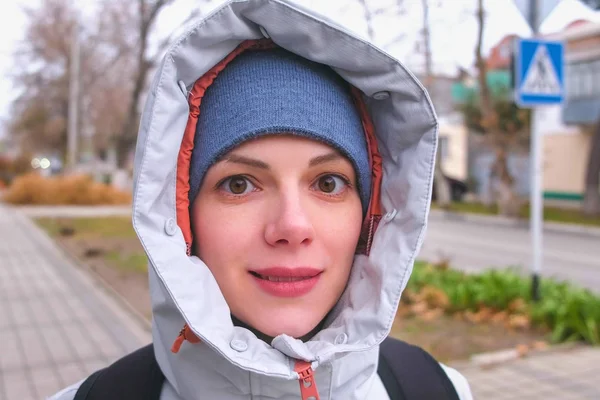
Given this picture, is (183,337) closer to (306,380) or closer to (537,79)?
(306,380)

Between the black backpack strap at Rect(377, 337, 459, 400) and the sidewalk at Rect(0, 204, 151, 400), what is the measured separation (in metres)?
3.15

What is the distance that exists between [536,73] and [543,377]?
10.1 ft

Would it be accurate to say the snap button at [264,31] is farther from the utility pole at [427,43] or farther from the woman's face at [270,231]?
the utility pole at [427,43]

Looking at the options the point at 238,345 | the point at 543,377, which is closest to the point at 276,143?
the point at 238,345

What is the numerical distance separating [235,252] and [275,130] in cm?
25

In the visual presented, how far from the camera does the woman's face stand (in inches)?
44.3

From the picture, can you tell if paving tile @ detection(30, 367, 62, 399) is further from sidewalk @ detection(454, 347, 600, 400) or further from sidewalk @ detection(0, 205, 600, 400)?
sidewalk @ detection(454, 347, 600, 400)

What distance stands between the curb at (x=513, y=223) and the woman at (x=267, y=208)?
40.7 feet

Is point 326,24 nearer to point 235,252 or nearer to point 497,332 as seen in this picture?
point 235,252

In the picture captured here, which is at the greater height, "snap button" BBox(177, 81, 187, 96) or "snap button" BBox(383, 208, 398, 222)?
"snap button" BBox(177, 81, 187, 96)

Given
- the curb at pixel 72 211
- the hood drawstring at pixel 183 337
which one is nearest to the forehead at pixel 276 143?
the hood drawstring at pixel 183 337

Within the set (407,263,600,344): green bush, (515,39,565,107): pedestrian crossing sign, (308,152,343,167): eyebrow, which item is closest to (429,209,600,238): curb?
(407,263,600,344): green bush

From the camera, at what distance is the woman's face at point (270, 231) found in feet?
3.69

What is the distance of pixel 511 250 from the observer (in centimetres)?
1199
